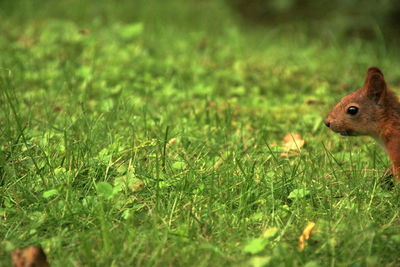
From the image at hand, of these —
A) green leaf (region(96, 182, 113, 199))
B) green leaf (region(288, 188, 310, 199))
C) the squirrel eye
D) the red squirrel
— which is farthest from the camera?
the squirrel eye

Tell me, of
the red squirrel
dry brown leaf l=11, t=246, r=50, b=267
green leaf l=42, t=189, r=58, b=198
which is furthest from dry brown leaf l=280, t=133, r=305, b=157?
dry brown leaf l=11, t=246, r=50, b=267

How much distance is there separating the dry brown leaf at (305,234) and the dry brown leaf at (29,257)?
107cm

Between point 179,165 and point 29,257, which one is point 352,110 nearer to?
point 179,165

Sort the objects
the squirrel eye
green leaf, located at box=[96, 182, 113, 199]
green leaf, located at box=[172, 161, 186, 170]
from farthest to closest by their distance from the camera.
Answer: the squirrel eye
green leaf, located at box=[172, 161, 186, 170]
green leaf, located at box=[96, 182, 113, 199]

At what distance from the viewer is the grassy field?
2.56m

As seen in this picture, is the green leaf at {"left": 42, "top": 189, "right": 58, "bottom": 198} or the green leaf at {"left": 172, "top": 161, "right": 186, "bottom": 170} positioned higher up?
the green leaf at {"left": 42, "top": 189, "right": 58, "bottom": 198}

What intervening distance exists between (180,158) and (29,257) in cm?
128

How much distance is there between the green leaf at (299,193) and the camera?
298 centimetres

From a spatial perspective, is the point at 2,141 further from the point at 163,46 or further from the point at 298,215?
the point at 163,46

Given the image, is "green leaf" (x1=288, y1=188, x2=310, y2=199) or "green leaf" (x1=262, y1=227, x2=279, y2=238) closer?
"green leaf" (x1=262, y1=227, x2=279, y2=238)

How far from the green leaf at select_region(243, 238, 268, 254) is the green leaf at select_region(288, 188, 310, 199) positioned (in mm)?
551

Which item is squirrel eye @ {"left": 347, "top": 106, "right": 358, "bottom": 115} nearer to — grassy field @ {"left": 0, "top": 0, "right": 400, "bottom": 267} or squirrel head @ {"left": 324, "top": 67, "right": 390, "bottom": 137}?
squirrel head @ {"left": 324, "top": 67, "right": 390, "bottom": 137}

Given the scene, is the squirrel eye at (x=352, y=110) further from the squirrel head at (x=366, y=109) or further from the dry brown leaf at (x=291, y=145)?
the dry brown leaf at (x=291, y=145)

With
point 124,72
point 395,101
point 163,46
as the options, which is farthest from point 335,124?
point 163,46
